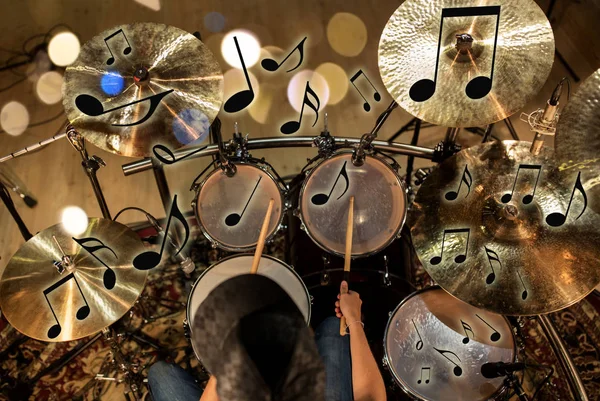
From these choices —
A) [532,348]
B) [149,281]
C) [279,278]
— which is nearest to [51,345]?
[149,281]

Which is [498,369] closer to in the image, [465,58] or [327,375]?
[327,375]

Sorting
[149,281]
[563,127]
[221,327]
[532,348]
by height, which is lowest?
[221,327]

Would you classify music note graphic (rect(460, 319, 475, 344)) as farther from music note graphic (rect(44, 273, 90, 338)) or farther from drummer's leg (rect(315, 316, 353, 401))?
music note graphic (rect(44, 273, 90, 338))

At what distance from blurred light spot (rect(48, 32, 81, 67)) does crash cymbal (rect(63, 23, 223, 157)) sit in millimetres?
1849

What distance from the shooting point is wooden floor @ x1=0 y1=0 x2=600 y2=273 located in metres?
2.87

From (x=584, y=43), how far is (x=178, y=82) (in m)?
2.94

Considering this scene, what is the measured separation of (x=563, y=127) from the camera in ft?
5.00

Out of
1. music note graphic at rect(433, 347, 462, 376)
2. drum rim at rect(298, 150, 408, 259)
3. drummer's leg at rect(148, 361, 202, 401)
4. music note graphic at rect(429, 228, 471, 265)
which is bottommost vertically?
music note graphic at rect(433, 347, 462, 376)

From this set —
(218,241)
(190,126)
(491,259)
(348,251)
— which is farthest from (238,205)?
(491,259)

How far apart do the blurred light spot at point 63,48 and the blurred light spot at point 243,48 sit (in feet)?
3.31

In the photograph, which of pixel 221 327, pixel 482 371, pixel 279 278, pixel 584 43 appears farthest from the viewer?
pixel 584 43

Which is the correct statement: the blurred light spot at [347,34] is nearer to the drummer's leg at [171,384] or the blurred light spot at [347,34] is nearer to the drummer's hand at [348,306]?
the drummer's hand at [348,306]

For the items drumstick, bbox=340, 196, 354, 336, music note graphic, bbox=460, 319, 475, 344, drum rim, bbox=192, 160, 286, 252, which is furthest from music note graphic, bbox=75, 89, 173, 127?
music note graphic, bbox=460, 319, 475, 344

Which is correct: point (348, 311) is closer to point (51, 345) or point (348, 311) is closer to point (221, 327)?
point (221, 327)
